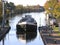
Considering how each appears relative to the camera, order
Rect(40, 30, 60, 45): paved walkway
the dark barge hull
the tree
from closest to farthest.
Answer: Rect(40, 30, 60, 45): paved walkway < the dark barge hull < the tree

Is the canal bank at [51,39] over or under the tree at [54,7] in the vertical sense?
under

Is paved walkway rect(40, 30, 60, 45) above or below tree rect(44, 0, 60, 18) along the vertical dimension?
below

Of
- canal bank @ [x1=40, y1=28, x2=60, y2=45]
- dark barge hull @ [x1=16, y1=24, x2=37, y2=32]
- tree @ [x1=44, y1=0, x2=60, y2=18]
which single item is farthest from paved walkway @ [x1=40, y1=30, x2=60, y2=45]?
tree @ [x1=44, y1=0, x2=60, y2=18]

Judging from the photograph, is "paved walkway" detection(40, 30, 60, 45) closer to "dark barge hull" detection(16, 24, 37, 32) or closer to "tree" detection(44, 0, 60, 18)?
"dark barge hull" detection(16, 24, 37, 32)

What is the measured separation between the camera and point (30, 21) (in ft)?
114

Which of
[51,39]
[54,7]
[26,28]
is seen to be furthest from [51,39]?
[54,7]

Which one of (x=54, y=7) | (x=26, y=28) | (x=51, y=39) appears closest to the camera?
(x=51, y=39)

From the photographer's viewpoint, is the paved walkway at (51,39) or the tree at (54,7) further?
the tree at (54,7)

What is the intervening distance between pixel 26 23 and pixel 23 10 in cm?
5054

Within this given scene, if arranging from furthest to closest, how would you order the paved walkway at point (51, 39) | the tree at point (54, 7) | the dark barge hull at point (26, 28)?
1. the tree at point (54, 7)
2. the dark barge hull at point (26, 28)
3. the paved walkway at point (51, 39)

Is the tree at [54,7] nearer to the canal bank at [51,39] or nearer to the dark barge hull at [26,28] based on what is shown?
the dark barge hull at [26,28]

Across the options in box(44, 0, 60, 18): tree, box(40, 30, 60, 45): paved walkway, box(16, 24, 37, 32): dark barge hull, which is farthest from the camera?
box(44, 0, 60, 18): tree

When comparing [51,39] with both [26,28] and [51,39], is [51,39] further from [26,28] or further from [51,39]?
[26,28]

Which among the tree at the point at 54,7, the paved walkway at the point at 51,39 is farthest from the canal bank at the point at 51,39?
the tree at the point at 54,7
